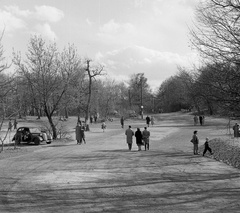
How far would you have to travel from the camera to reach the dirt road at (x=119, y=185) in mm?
8266

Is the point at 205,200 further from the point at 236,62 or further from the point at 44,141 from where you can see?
the point at 44,141

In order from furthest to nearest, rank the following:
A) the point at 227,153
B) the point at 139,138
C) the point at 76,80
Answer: the point at 76,80, the point at 139,138, the point at 227,153

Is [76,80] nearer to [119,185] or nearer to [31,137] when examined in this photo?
[31,137]

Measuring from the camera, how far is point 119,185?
10.7 metres

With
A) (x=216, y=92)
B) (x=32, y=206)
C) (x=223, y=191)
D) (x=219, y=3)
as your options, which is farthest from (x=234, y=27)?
(x=32, y=206)

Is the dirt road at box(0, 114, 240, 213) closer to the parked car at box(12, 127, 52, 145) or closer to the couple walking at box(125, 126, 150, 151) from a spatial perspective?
the couple walking at box(125, 126, 150, 151)

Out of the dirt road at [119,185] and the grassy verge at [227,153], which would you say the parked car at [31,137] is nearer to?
the dirt road at [119,185]

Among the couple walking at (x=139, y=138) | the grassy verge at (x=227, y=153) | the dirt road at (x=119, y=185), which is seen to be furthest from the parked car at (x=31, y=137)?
the grassy verge at (x=227, y=153)

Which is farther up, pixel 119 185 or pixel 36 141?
pixel 36 141

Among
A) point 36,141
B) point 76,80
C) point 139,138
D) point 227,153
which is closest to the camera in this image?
point 227,153

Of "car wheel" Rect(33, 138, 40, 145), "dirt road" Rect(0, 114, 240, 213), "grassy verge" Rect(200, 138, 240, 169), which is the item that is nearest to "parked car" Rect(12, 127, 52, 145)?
"car wheel" Rect(33, 138, 40, 145)

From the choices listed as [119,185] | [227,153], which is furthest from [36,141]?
[119,185]

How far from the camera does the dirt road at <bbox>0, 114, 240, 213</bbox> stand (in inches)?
325

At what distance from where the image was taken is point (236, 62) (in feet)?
38.5
